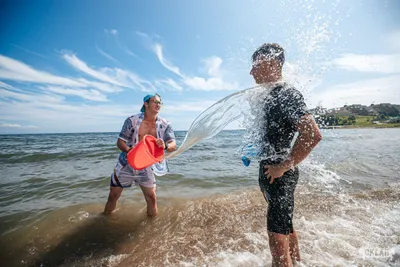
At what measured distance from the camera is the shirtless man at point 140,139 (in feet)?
14.0

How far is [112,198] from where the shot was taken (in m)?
4.60

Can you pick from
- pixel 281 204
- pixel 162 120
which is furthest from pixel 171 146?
pixel 281 204

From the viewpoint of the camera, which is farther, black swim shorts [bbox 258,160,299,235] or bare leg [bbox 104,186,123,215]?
bare leg [bbox 104,186,123,215]

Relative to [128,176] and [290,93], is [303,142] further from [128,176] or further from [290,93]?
[128,176]

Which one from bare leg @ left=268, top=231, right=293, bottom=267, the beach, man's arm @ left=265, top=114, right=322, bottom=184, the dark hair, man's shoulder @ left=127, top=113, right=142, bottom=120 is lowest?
the beach

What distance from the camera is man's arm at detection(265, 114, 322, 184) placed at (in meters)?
1.88

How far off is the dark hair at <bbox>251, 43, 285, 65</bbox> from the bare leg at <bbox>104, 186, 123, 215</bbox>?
363 cm

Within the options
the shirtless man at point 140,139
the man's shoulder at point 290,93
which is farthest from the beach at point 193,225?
the man's shoulder at point 290,93

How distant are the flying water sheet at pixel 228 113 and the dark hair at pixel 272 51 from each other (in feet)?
1.04

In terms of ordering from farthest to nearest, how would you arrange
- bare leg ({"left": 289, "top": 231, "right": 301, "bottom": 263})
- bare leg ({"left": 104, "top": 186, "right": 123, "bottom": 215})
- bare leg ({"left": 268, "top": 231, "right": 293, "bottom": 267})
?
bare leg ({"left": 104, "top": 186, "right": 123, "bottom": 215}) < bare leg ({"left": 289, "top": 231, "right": 301, "bottom": 263}) < bare leg ({"left": 268, "top": 231, "right": 293, "bottom": 267})

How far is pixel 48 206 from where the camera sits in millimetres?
5242

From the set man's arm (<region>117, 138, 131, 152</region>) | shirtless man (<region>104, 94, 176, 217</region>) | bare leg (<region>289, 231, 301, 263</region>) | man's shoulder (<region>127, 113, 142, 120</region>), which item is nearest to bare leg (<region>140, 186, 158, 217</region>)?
shirtless man (<region>104, 94, 176, 217</region>)

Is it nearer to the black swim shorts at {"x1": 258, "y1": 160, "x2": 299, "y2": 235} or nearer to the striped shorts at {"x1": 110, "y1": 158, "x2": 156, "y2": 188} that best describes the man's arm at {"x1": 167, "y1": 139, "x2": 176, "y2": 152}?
the striped shorts at {"x1": 110, "y1": 158, "x2": 156, "y2": 188}

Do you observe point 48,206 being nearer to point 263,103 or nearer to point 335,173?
point 263,103
